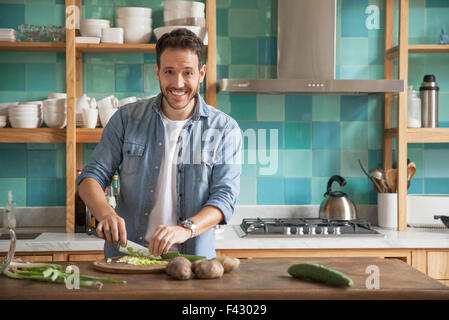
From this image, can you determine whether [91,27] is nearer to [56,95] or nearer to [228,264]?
[56,95]

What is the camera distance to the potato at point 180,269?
1.58 meters

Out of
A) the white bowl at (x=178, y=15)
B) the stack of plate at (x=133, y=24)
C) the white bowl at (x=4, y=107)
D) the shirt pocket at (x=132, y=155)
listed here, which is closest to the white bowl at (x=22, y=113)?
the white bowl at (x=4, y=107)

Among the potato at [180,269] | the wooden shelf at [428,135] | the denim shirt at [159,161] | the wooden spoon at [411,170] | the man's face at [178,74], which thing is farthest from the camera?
the wooden spoon at [411,170]

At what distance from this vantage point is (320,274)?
A: 1.55 m

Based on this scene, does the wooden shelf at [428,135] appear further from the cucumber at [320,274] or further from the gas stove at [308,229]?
the cucumber at [320,274]

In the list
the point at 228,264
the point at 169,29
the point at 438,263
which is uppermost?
the point at 169,29

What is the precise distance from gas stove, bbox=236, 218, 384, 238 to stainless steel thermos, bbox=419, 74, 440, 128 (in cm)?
72

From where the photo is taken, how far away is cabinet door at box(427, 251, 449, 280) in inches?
107

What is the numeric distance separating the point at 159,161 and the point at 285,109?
1.38m

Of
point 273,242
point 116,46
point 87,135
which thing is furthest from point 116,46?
point 273,242

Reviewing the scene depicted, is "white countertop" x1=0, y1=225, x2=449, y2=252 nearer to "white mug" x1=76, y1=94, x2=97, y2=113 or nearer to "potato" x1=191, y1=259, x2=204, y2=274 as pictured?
"white mug" x1=76, y1=94, x2=97, y2=113

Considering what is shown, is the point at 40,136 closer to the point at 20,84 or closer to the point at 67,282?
the point at 20,84

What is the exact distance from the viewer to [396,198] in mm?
3100

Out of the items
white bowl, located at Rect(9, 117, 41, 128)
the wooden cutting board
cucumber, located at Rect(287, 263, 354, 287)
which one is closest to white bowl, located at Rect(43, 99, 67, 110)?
white bowl, located at Rect(9, 117, 41, 128)
